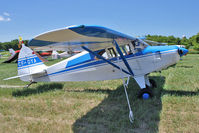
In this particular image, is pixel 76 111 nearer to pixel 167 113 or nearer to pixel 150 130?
pixel 150 130

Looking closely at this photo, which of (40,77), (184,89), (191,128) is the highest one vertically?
(40,77)

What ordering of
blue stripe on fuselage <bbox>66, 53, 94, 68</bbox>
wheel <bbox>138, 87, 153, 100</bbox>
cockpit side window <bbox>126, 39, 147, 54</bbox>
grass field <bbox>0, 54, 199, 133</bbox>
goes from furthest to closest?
1. blue stripe on fuselage <bbox>66, 53, 94, 68</bbox>
2. cockpit side window <bbox>126, 39, 147, 54</bbox>
3. wheel <bbox>138, 87, 153, 100</bbox>
4. grass field <bbox>0, 54, 199, 133</bbox>

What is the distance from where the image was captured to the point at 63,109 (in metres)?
4.16

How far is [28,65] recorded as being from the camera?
6148 millimetres

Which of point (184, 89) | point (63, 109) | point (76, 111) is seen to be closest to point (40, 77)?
point (63, 109)

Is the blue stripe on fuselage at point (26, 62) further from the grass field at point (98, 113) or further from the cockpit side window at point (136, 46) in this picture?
the cockpit side window at point (136, 46)

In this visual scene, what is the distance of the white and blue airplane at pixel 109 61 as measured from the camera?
169 inches

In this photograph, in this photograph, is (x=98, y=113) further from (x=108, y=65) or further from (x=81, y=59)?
(x=81, y=59)

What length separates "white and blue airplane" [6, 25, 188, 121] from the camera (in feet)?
14.1

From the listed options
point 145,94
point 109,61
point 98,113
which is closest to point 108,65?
point 109,61

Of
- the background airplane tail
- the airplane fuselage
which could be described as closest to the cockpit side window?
the airplane fuselage

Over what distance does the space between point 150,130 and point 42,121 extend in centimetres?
254

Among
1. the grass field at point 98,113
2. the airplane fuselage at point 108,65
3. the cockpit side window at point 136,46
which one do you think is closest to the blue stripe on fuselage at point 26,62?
the airplane fuselage at point 108,65

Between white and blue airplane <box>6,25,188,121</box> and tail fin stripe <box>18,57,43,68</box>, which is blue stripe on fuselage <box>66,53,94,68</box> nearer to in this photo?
white and blue airplane <box>6,25,188,121</box>
